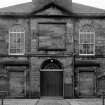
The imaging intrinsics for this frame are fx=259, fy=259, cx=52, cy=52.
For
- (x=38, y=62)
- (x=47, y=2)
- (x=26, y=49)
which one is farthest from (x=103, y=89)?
(x=47, y=2)

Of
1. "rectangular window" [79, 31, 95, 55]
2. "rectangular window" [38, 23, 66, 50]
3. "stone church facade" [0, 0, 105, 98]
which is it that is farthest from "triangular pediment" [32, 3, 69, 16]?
"rectangular window" [79, 31, 95, 55]

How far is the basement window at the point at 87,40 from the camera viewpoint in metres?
23.5

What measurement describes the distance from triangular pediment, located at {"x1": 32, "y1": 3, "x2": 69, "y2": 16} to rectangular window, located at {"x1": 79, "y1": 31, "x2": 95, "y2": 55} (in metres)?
2.62

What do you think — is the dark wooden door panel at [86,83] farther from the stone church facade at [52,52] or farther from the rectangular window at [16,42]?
the rectangular window at [16,42]

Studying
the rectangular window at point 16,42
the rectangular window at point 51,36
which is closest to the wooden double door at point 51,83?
the rectangular window at point 51,36

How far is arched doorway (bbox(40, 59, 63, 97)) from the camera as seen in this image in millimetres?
23234

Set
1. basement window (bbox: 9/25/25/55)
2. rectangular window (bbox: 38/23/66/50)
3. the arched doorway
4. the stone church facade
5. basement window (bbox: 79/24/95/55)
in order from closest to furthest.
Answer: the stone church facade, rectangular window (bbox: 38/23/66/50), the arched doorway, basement window (bbox: 9/25/25/55), basement window (bbox: 79/24/95/55)

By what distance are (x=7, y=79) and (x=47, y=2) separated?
8254 millimetres

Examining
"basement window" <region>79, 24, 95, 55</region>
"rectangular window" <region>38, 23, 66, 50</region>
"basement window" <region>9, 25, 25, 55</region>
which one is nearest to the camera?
"rectangular window" <region>38, 23, 66, 50</region>

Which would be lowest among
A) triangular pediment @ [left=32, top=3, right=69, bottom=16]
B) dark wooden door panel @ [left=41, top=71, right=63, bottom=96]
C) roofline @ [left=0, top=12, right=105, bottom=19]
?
dark wooden door panel @ [left=41, top=71, right=63, bottom=96]

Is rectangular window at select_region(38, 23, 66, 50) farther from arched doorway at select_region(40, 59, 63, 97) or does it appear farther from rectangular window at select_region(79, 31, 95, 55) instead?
rectangular window at select_region(79, 31, 95, 55)

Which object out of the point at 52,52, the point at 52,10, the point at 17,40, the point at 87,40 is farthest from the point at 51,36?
the point at 87,40

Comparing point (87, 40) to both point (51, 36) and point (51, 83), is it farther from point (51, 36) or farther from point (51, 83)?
point (51, 83)

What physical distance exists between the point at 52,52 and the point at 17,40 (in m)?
3.41
